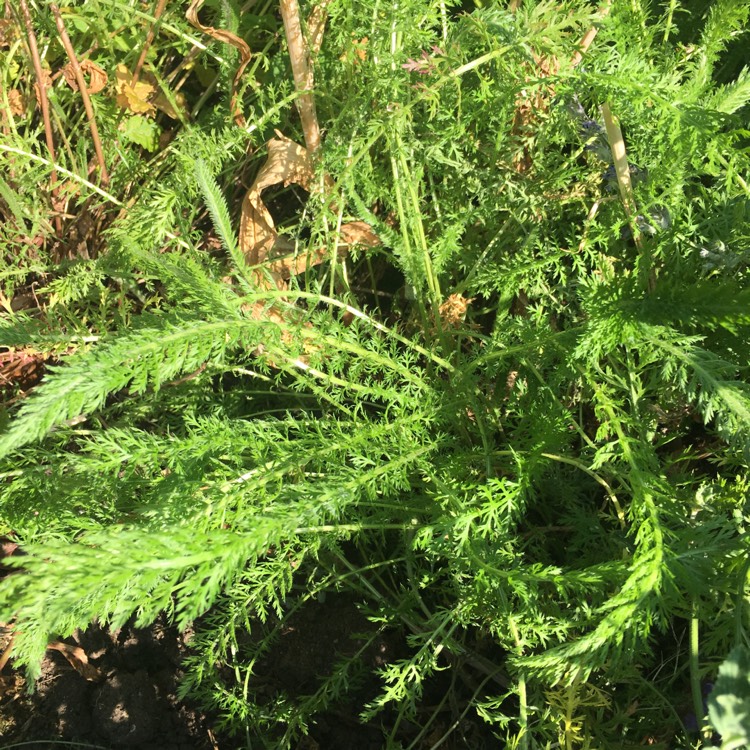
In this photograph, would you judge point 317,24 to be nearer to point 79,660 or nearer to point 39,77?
point 39,77

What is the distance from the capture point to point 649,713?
1.12 meters

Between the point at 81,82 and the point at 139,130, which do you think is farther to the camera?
the point at 139,130

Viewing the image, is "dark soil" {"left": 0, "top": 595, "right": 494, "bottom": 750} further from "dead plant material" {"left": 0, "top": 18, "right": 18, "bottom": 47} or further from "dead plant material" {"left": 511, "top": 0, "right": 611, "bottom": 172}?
"dead plant material" {"left": 0, "top": 18, "right": 18, "bottom": 47}

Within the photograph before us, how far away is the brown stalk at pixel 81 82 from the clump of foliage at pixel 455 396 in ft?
0.16

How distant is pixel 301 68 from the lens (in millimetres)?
1320

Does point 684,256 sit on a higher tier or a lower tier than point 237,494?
higher

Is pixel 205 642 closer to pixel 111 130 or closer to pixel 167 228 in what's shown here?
pixel 167 228

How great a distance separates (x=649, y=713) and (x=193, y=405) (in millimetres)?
843

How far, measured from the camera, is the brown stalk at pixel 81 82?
134cm

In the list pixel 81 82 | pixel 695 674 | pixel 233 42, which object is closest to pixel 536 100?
pixel 233 42

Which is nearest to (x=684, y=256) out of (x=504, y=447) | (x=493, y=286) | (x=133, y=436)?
(x=493, y=286)

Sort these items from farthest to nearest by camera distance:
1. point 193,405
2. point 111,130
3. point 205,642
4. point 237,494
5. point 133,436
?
point 111,130, point 193,405, point 205,642, point 133,436, point 237,494

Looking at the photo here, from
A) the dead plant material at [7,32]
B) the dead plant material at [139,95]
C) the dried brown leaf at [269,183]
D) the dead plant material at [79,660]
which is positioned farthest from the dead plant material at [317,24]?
the dead plant material at [79,660]

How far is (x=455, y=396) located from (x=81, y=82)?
0.88m
